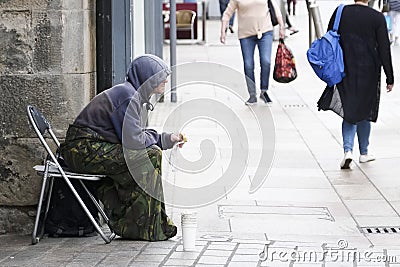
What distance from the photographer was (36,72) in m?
6.87

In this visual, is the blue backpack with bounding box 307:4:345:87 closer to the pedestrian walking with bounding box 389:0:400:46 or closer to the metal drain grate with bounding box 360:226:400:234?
the metal drain grate with bounding box 360:226:400:234

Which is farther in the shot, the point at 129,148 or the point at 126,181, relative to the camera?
the point at 126,181

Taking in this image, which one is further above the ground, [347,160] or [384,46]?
[384,46]

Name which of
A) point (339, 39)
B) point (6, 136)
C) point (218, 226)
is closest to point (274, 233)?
point (218, 226)

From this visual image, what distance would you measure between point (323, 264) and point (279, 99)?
26.7 ft

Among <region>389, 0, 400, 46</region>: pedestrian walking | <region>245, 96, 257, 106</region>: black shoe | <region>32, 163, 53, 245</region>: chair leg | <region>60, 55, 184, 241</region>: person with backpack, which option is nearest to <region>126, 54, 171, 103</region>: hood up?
<region>60, 55, 184, 241</region>: person with backpack

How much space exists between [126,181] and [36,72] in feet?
3.53

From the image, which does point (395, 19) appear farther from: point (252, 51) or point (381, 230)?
point (381, 230)

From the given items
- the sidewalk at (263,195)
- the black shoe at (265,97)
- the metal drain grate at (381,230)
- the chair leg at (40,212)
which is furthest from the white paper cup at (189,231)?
the black shoe at (265,97)

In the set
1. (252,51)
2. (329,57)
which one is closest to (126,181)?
(329,57)

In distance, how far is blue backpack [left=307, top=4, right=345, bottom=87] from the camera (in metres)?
8.91

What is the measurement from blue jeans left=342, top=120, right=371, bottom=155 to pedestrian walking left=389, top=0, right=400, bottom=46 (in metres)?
10.1

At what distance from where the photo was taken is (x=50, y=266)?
19.2 ft

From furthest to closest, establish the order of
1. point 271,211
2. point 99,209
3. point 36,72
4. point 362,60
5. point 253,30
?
point 253,30
point 362,60
point 271,211
point 36,72
point 99,209
